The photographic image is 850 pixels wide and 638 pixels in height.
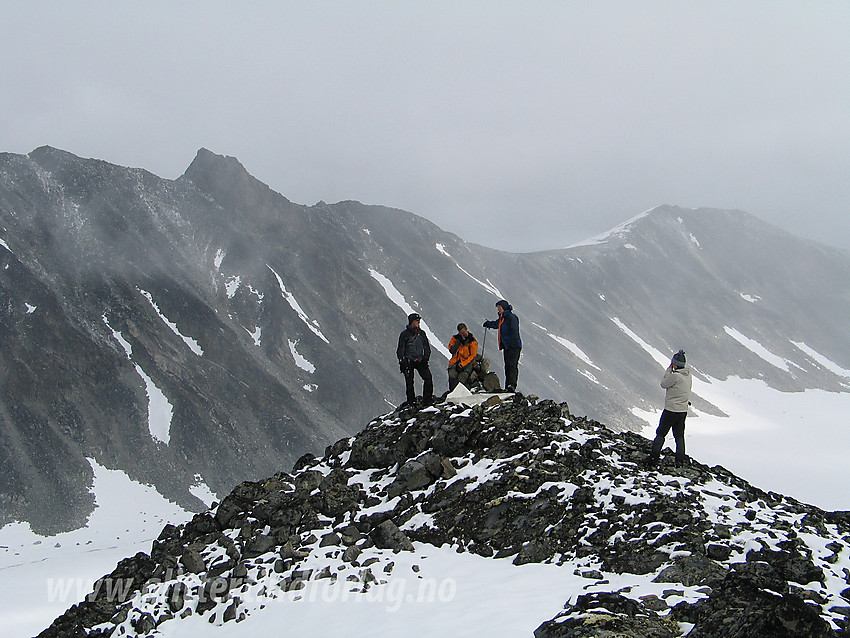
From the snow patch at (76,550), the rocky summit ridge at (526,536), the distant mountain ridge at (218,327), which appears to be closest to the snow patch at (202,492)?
the distant mountain ridge at (218,327)

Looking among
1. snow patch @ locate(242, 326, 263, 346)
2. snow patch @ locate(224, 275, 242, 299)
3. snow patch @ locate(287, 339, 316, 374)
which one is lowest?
snow patch @ locate(287, 339, 316, 374)

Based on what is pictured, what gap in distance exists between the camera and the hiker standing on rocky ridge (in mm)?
14625

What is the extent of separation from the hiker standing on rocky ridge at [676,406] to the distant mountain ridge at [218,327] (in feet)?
221

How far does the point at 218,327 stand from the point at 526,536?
307ft

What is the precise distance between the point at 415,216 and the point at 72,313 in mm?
88496

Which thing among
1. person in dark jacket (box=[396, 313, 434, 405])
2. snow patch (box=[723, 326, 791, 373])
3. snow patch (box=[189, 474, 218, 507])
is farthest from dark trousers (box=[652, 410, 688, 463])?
snow patch (box=[723, 326, 791, 373])

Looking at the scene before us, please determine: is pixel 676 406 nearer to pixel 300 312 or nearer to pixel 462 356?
pixel 462 356

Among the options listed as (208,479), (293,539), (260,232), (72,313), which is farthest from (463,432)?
(260,232)

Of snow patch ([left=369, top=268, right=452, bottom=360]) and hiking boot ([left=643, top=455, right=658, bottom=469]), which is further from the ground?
snow patch ([left=369, top=268, right=452, bottom=360])

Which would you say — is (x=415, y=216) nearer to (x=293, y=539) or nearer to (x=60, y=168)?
(x=60, y=168)

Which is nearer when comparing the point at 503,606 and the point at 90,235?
the point at 503,606

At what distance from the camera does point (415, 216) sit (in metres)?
158

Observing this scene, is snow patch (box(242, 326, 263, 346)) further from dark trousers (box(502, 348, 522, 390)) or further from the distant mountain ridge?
dark trousers (box(502, 348, 522, 390))

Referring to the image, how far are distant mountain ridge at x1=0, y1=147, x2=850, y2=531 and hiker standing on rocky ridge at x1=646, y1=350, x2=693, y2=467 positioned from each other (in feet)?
221
